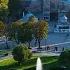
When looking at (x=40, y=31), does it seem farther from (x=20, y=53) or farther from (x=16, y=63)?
(x=20, y=53)

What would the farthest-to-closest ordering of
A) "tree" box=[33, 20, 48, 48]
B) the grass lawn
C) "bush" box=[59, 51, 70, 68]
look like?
"tree" box=[33, 20, 48, 48] → the grass lawn → "bush" box=[59, 51, 70, 68]

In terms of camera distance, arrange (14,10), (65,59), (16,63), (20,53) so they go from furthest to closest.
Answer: (14,10) → (16,63) → (20,53) → (65,59)

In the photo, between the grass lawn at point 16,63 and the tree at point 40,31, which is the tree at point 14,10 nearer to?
the tree at point 40,31

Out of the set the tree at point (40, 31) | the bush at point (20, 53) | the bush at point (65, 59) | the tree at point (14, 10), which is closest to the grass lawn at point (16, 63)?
the bush at point (20, 53)

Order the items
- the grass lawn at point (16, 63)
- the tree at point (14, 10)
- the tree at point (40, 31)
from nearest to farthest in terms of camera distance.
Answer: the grass lawn at point (16, 63)
the tree at point (40, 31)
the tree at point (14, 10)

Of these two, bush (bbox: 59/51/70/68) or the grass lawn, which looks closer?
bush (bbox: 59/51/70/68)

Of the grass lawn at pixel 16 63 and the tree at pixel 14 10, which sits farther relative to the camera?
the tree at pixel 14 10

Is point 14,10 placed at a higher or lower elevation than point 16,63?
higher

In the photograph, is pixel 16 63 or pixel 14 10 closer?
pixel 16 63

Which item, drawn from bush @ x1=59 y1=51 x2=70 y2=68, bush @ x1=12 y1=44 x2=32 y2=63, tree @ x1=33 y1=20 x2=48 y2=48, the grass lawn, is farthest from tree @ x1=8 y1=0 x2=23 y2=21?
bush @ x1=59 y1=51 x2=70 y2=68

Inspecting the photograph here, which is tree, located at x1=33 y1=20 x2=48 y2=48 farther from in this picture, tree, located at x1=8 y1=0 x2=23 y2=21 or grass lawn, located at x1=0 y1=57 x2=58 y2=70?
tree, located at x1=8 y1=0 x2=23 y2=21

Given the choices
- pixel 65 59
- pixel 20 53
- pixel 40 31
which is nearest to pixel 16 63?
pixel 20 53

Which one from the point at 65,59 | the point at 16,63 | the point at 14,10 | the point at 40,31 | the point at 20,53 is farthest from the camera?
the point at 14,10

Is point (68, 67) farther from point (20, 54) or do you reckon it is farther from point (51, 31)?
point (51, 31)
